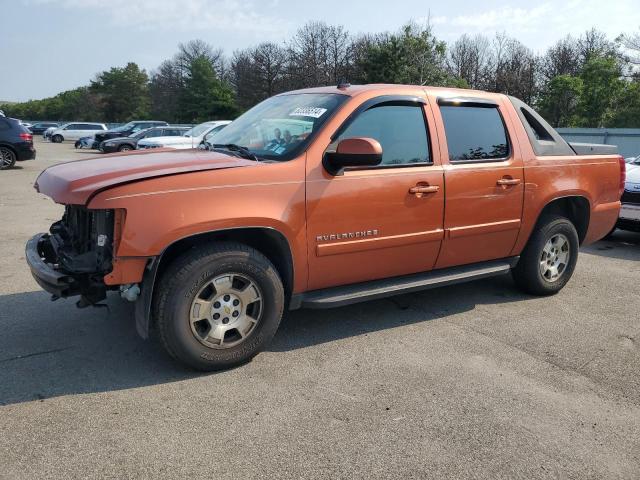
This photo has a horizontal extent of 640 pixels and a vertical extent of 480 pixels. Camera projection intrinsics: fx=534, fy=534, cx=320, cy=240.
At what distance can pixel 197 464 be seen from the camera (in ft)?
8.49

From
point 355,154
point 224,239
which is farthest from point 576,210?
point 224,239

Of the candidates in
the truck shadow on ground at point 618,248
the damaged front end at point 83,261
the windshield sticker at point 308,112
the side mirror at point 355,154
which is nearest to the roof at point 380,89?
the windshield sticker at point 308,112

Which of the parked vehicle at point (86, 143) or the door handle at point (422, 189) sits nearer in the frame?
the door handle at point (422, 189)

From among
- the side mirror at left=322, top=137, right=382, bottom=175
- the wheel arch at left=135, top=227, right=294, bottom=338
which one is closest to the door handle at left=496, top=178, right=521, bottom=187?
the side mirror at left=322, top=137, right=382, bottom=175

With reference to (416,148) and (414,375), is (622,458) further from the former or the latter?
(416,148)

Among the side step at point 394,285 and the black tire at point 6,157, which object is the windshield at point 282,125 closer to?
the side step at point 394,285

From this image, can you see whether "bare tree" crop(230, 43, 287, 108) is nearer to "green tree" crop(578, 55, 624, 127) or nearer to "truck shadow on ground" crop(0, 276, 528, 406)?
"green tree" crop(578, 55, 624, 127)

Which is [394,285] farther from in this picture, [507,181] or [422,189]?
[507,181]

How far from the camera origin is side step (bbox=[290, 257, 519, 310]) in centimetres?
381

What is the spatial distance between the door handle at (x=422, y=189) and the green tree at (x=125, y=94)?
254 ft

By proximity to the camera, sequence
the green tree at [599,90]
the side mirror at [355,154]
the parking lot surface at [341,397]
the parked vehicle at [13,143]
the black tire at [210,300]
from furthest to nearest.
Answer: the green tree at [599,90] → the parked vehicle at [13,143] → the side mirror at [355,154] → the black tire at [210,300] → the parking lot surface at [341,397]

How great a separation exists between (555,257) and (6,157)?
16852mm

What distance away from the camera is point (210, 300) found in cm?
342

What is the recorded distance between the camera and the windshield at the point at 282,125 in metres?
3.83
